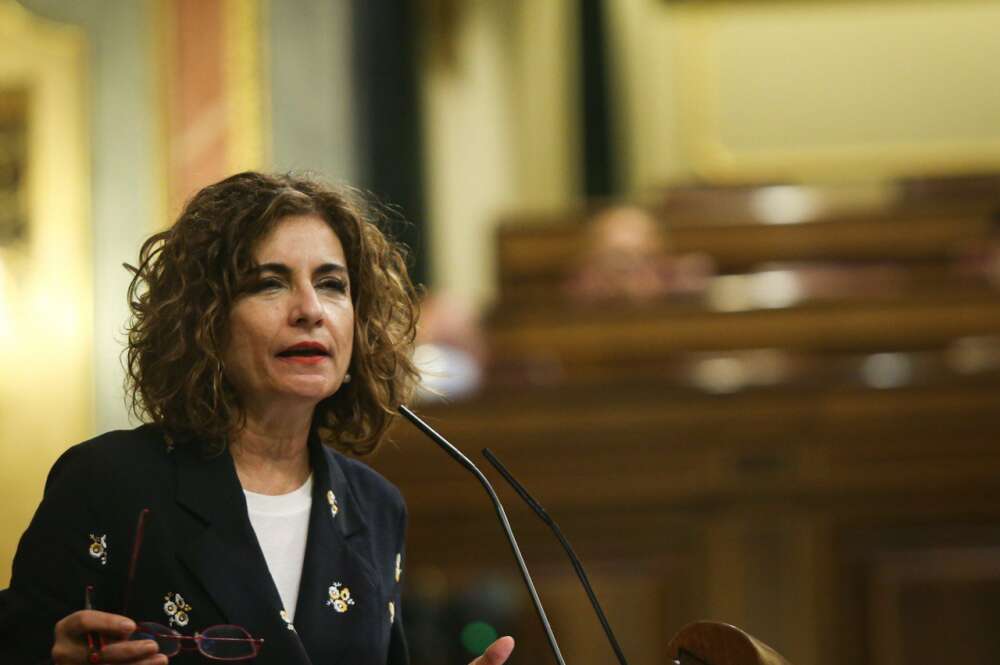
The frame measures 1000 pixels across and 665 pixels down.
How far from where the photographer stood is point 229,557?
1.07 meters

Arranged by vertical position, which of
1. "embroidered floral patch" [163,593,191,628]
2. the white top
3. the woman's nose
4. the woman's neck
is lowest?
"embroidered floral patch" [163,593,191,628]

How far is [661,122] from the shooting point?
7.27 m

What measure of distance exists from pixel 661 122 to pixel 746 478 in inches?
181

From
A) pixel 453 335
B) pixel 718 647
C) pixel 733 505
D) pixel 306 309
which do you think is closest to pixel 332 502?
pixel 306 309

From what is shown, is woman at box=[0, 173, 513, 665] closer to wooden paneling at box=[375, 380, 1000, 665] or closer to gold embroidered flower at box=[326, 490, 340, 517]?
gold embroidered flower at box=[326, 490, 340, 517]

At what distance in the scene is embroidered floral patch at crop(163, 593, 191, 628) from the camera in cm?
104

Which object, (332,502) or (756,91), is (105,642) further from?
(756,91)

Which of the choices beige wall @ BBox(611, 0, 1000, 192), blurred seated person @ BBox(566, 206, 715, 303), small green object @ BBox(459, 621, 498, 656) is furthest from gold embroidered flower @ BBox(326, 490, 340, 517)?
beige wall @ BBox(611, 0, 1000, 192)

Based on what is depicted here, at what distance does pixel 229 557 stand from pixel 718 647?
0.35 m

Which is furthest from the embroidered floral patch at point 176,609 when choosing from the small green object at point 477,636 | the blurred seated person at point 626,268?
the blurred seated person at point 626,268

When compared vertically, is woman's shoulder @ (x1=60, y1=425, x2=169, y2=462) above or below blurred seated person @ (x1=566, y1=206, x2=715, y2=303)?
below

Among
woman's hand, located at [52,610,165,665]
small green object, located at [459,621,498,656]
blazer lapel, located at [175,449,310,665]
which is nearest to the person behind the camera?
woman's hand, located at [52,610,165,665]

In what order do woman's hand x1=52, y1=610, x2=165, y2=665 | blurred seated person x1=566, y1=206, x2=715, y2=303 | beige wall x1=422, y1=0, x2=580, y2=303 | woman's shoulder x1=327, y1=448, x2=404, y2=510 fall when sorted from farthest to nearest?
beige wall x1=422, y1=0, x2=580, y2=303, blurred seated person x1=566, y1=206, x2=715, y2=303, woman's shoulder x1=327, y1=448, x2=404, y2=510, woman's hand x1=52, y1=610, x2=165, y2=665

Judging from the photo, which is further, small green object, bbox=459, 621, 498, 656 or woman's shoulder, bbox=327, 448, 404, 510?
small green object, bbox=459, 621, 498, 656
